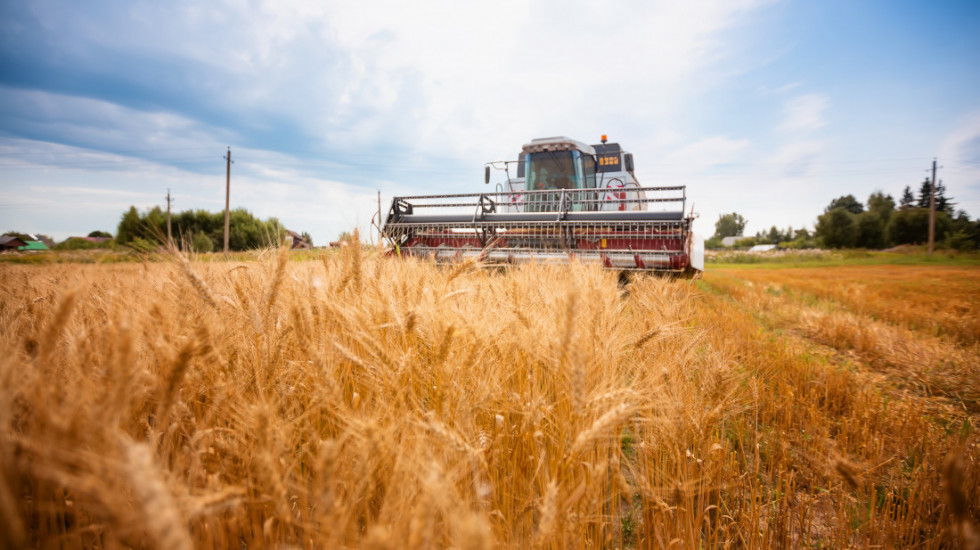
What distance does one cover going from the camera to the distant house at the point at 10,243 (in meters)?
28.3

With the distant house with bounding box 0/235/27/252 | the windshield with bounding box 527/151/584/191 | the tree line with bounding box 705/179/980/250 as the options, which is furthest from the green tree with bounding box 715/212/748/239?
the distant house with bounding box 0/235/27/252

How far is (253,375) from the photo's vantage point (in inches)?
42.2

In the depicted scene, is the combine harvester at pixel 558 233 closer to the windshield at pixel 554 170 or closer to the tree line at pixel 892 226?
the windshield at pixel 554 170

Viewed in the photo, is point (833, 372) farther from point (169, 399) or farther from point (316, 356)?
point (169, 399)

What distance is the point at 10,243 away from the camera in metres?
29.9

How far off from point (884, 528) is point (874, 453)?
0.61 m

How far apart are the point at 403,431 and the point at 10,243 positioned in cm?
4967

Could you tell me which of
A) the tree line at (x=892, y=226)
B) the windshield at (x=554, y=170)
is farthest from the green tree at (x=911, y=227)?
the windshield at (x=554, y=170)

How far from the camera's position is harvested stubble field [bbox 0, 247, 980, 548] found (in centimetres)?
54

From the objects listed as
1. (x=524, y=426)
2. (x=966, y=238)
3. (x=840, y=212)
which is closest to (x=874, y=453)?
(x=524, y=426)

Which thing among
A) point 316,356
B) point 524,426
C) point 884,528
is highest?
point 316,356

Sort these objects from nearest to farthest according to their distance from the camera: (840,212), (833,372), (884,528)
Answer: (884,528) → (833,372) → (840,212)

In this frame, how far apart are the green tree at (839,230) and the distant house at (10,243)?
7405 cm

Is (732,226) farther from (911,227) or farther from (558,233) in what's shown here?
(558,233)
